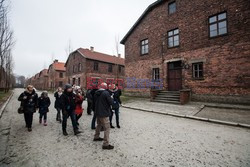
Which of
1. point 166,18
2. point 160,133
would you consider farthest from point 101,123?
point 166,18

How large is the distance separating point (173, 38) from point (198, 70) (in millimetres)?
4129

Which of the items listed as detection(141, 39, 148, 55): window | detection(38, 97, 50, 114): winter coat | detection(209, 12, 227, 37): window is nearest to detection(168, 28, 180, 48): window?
detection(209, 12, 227, 37): window

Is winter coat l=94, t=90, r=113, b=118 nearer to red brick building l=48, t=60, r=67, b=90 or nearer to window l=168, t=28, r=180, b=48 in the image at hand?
window l=168, t=28, r=180, b=48

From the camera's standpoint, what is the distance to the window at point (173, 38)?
39.1 ft

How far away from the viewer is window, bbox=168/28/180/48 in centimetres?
1193

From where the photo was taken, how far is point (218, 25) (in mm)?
9594

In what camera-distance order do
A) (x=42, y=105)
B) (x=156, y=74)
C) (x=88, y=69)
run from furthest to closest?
1. (x=88, y=69)
2. (x=156, y=74)
3. (x=42, y=105)

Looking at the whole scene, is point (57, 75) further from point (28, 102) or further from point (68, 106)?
point (68, 106)

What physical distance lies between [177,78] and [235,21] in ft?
19.2

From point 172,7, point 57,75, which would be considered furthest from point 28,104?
point 57,75

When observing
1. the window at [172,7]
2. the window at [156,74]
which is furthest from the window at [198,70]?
the window at [172,7]

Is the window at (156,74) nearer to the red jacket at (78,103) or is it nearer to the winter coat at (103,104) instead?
the red jacket at (78,103)

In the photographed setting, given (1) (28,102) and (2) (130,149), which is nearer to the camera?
(2) (130,149)

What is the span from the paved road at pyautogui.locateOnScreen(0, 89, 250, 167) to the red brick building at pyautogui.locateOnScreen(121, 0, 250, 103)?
5998mm
